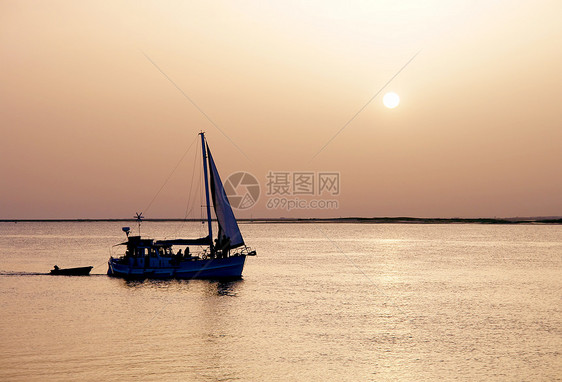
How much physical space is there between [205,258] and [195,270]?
2998mm

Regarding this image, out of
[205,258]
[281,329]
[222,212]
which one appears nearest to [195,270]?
[205,258]

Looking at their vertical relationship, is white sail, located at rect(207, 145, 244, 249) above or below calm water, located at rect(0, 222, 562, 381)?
above

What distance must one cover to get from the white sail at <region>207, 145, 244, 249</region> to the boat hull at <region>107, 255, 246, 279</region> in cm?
250

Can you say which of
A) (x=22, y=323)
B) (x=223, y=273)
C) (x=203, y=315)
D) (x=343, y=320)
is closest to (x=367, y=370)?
(x=343, y=320)

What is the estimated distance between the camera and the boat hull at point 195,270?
70.0m

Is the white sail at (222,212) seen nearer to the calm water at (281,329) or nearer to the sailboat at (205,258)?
the sailboat at (205,258)

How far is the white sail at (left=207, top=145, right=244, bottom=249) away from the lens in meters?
68.3

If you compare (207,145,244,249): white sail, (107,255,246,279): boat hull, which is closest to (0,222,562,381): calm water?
(107,255,246,279): boat hull

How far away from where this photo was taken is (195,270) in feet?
231

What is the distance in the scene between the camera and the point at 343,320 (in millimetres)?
47500

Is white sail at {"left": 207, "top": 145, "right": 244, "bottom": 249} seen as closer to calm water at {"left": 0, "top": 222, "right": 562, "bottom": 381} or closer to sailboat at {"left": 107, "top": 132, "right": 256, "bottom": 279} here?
sailboat at {"left": 107, "top": 132, "right": 256, "bottom": 279}

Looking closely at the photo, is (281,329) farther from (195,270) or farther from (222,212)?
(195,270)

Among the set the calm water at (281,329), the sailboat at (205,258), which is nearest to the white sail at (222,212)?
the sailboat at (205,258)

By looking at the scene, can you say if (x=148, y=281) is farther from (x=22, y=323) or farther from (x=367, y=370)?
(x=367, y=370)
